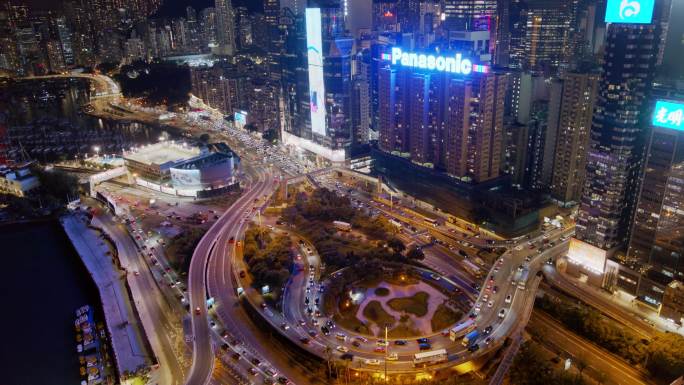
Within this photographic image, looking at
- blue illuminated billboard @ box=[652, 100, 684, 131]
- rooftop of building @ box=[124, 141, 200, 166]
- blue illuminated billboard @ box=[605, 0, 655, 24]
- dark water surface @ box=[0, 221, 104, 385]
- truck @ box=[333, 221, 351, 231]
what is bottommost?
dark water surface @ box=[0, 221, 104, 385]

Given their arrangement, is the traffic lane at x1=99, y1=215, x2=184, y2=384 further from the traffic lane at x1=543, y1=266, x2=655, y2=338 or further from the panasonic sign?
the panasonic sign

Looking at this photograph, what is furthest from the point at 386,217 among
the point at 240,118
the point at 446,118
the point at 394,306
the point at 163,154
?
the point at 240,118

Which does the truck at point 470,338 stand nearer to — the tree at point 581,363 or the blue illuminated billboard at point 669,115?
the tree at point 581,363

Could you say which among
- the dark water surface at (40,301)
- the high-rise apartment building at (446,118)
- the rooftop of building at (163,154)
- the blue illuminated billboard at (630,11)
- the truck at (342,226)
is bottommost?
the dark water surface at (40,301)

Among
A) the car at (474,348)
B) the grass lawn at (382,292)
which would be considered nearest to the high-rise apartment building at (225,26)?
the grass lawn at (382,292)

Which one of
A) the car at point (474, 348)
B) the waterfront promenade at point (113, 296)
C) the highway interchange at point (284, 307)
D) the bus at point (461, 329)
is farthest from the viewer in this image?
the waterfront promenade at point (113, 296)

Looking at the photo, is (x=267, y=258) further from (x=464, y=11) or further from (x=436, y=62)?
(x=464, y=11)

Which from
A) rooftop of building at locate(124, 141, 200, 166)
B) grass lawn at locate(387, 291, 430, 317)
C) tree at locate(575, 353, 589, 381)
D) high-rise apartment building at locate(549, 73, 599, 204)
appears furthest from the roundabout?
rooftop of building at locate(124, 141, 200, 166)
